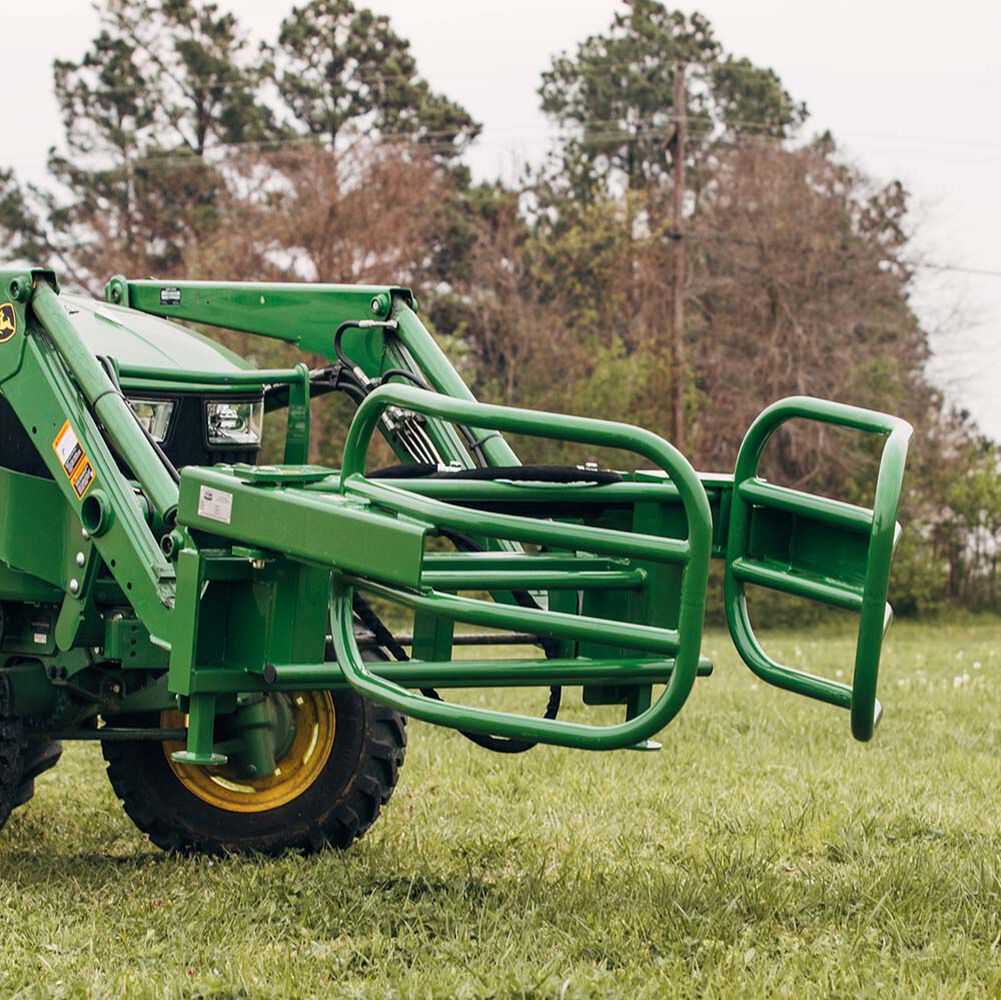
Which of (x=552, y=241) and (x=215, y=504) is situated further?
(x=552, y=241)

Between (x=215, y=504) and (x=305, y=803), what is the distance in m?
1.38

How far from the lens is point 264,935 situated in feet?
13.7

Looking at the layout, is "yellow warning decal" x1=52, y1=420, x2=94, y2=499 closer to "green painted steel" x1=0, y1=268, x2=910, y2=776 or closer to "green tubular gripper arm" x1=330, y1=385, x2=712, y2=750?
"green painted steel" x1=0, y1=268, x2=910, y2=776

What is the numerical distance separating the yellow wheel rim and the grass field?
0.26 meters

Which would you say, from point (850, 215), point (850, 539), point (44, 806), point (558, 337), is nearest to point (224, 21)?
point (558, 337)

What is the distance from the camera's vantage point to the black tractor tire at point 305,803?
17.1 ft

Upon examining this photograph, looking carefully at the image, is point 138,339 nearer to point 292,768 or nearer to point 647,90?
point 292,768

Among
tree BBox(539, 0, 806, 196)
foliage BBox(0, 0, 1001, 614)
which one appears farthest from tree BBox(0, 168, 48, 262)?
tree BBox(539, 0, 806, 196)

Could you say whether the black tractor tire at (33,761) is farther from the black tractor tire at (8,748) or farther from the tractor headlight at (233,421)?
the tractor headlight at (233,421)

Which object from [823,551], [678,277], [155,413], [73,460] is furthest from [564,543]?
[678,277]

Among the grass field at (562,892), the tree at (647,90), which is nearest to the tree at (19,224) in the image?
the tree at (647,90)

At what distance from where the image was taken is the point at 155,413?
528 cm

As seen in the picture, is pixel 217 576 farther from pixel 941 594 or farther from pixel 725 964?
pixel 941 594

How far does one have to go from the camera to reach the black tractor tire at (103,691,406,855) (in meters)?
5.21
